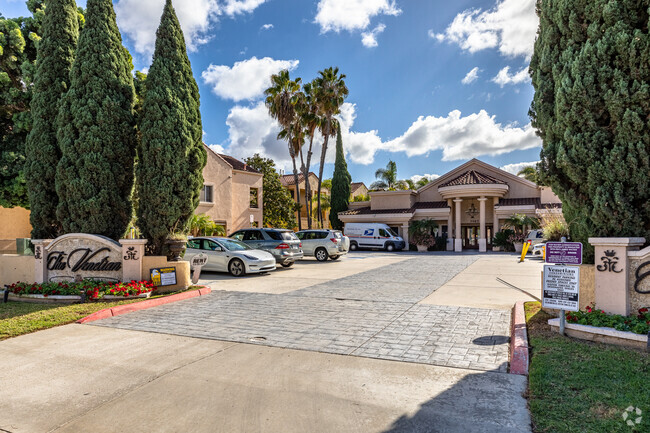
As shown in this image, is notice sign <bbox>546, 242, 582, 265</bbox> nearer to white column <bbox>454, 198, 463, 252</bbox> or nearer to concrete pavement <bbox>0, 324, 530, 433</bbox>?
concrete pavement <bbox>0, 324, 530, 433</bbox>

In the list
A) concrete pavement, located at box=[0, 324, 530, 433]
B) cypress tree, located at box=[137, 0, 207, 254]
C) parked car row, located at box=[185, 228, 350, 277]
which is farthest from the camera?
parked car row, located at box=[185, 228, 350, 277]

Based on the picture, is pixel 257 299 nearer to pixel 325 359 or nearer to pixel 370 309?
pixel 370 309

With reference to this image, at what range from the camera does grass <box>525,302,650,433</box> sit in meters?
3.47

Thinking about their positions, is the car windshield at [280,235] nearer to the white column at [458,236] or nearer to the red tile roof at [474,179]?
the white column at [458,236]

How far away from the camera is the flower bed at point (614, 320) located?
17.6 feet

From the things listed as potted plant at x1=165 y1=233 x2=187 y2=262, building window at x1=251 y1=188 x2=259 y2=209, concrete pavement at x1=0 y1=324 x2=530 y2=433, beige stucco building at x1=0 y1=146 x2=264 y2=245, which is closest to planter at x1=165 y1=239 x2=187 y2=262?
potted plant at x1=165 y1=233 x2=187 y2=262

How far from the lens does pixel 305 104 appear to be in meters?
35.3

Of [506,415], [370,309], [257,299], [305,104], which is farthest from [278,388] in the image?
[305,104]

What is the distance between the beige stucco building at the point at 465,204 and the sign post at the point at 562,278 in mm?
27286

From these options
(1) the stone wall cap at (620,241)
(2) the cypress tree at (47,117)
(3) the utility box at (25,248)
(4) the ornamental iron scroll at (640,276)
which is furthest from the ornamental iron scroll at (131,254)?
(4) the ornamental iron scroll at (640,276)

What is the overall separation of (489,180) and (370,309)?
28917 millimetres

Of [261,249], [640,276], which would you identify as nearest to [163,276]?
[261,249]

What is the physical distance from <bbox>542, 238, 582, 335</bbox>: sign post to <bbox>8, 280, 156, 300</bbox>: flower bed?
8.53m

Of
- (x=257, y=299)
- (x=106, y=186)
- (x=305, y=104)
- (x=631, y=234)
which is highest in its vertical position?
(x=305, y=104)
